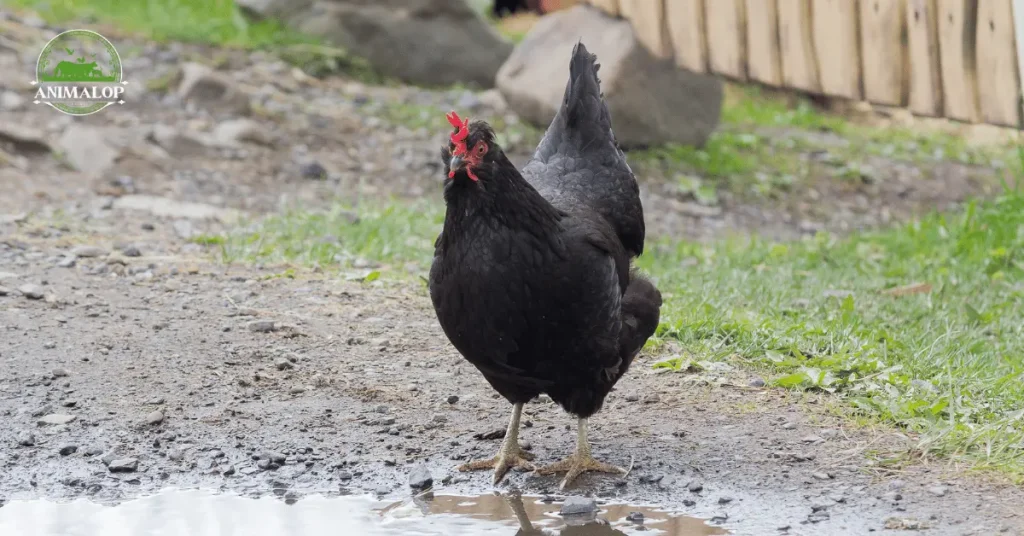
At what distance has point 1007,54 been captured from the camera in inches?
279

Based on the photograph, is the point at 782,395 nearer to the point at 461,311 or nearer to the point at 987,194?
the point at 461,311

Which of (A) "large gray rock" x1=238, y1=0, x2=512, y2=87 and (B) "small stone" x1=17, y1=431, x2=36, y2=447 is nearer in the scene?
(B) "small stone" x1=17, y1=431, x2=36, y2=447

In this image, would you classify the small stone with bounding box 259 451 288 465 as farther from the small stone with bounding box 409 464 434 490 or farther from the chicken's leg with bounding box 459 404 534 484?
the chicken's leg with bounding box 459 404 534 484

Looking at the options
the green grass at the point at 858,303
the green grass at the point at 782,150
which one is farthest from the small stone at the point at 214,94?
the green grass at the point at 782,150

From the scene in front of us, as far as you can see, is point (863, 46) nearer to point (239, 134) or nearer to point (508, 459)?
point (239, 134)

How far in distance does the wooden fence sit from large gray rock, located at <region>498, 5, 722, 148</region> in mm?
229

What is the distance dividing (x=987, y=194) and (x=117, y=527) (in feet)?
26.2

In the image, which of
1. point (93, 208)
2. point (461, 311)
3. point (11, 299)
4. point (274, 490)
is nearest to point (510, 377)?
point (461, 311)

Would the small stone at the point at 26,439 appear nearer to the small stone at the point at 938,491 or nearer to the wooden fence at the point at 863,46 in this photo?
the small stone at the point at 938,491

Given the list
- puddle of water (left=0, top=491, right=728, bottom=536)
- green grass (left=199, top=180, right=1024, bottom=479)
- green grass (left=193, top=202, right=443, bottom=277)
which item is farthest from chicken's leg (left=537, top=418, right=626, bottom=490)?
green grass (left=193, top=202, right=443, bottom=277)

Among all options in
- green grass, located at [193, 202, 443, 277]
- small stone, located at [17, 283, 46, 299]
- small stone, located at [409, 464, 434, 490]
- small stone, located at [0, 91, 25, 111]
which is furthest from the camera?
small stone, located at [0, 91, 25, 111]

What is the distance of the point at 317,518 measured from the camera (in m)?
3.72

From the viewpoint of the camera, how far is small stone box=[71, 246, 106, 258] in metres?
6.23

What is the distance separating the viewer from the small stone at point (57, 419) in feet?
14.1
